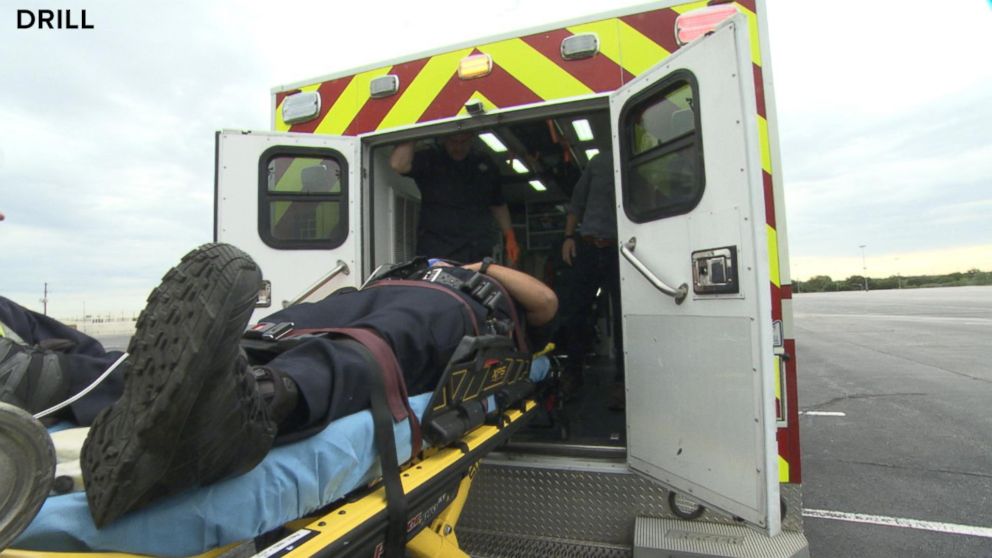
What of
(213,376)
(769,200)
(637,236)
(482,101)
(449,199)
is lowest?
(213,376)

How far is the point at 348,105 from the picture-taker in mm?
2947

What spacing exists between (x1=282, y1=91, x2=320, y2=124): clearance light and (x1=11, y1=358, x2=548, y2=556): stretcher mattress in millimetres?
2301

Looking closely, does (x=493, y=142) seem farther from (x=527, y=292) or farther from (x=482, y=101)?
(x=527, y=292)

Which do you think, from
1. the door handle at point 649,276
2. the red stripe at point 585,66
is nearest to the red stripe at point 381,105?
the red stripe at point 585,66

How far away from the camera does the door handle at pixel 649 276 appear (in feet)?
6.12

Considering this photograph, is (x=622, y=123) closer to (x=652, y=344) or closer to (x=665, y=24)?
(x=665, y=24)

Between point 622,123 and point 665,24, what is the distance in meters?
0.49

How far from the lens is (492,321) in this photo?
6.45ft

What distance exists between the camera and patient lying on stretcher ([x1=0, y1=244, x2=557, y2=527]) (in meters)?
0.79

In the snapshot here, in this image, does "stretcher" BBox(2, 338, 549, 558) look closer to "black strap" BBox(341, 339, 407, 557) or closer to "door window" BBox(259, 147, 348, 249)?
"black strap" BBox(341, 339, 407, 557)

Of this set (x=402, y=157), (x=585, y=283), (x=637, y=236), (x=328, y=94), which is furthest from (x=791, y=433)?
(x=328, y=94)

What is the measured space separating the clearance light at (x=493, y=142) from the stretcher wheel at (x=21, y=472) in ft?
11.1

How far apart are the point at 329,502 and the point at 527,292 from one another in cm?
124

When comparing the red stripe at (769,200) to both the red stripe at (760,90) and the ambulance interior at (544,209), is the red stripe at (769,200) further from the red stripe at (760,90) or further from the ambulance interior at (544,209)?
the ambulance interior at (544,209)
